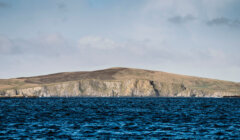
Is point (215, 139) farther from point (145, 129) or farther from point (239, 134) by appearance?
point (145, 129)

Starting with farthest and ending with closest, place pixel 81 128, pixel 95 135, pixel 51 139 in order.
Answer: pixel 81 128, pixel 95 135, pixel 51 139

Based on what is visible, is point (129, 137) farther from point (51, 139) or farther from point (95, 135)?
point (51, 139)

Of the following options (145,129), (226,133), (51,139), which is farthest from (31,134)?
(226,133)

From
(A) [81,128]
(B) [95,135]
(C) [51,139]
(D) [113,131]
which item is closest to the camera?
(C) [51,139]

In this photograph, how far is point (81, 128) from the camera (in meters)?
49.7

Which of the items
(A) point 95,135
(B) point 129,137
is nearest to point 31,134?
(A) point 95,135

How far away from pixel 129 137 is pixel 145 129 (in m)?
7.65

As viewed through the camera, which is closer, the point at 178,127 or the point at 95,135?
the point at 95,135

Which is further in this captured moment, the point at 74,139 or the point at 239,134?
the point at 239,134

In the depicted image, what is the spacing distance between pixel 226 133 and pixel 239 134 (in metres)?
1.61

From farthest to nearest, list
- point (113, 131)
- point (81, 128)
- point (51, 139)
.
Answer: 1. point (81, 128)
2. point (113, 131)
3. point (51, 139)

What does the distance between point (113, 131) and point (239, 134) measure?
15443 mm

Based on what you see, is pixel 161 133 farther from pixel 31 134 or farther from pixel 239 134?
pixel 31 134

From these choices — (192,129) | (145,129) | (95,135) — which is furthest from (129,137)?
(192,129)
